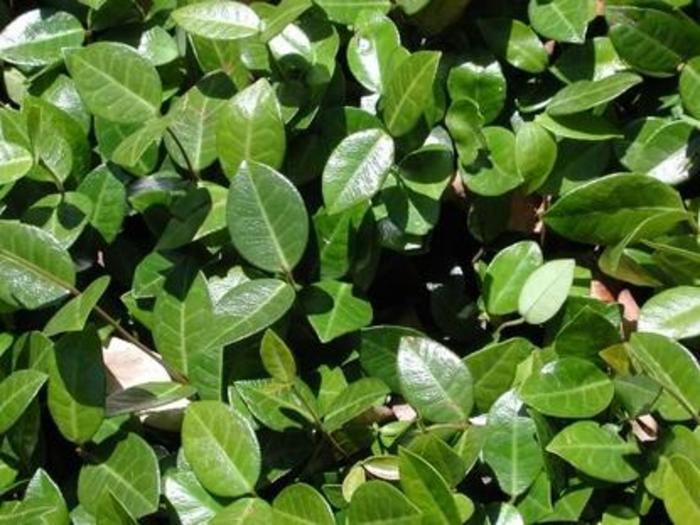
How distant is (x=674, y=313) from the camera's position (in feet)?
4.96

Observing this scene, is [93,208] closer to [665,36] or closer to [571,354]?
[571,354]

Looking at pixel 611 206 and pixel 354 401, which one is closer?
pixel 354 401

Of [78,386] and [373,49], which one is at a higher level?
[373,49]

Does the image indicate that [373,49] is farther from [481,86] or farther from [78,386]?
[78,386]

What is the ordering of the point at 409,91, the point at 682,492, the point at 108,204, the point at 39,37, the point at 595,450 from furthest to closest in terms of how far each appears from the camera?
the point at 39,37 → the point at 108,204 → the point at 409,91 → the point at 595,450 → the point at 682,492

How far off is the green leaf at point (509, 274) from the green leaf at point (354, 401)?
0.21 metres

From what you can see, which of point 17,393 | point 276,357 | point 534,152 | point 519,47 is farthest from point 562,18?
point 17,393

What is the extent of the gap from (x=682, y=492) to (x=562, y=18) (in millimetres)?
630

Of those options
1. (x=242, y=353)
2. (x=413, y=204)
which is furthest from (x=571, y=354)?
(x=242, y=353)

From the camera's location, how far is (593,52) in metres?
1.68

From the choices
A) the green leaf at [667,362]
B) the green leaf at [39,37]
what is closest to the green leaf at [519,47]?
the green leaf at [667,362]

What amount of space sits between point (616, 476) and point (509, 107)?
0.53 metres

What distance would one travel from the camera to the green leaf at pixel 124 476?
1.46 meters

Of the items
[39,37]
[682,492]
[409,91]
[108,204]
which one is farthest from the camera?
[39,37]
